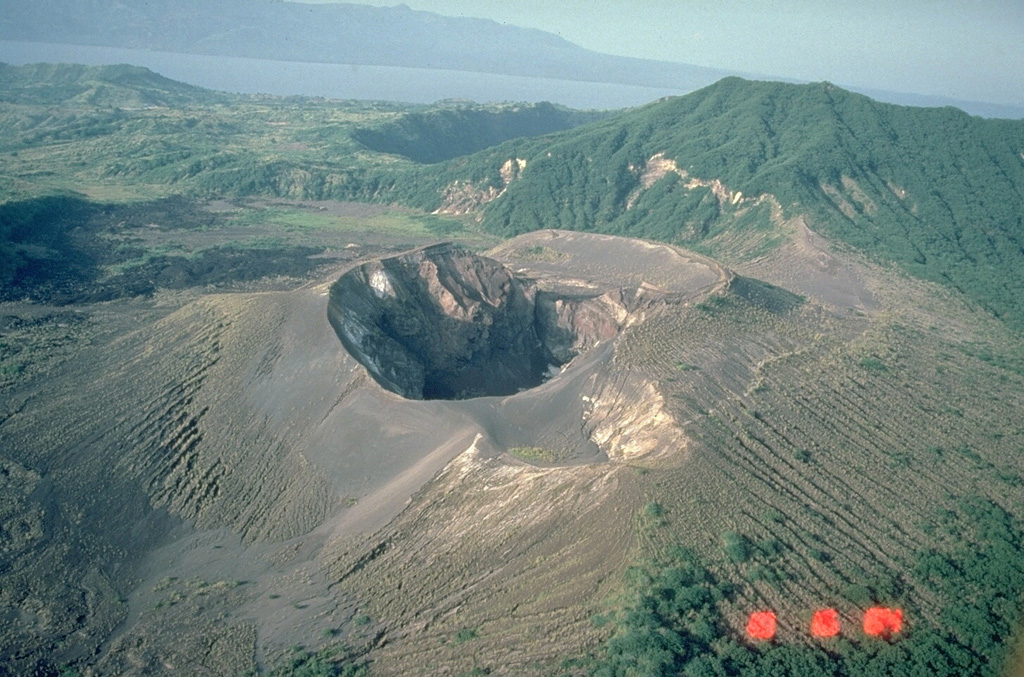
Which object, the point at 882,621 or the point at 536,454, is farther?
the point at 536,454

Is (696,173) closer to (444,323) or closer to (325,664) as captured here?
(444,323)

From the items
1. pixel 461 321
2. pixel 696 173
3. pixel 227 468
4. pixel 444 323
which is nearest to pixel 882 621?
pixel 227 468

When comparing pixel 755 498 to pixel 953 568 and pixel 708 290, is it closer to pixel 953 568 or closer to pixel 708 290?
pixel 953 568

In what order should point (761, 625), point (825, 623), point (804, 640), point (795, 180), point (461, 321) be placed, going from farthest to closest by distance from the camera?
point (795, 180) < point (461, 321) < point (825, 623) < point (761, 625) < point (804, 640)

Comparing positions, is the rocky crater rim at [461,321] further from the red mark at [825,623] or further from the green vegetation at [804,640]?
the red mark at [825,623]

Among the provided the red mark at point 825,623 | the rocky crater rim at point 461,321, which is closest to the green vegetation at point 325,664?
the red mark at point 825,623

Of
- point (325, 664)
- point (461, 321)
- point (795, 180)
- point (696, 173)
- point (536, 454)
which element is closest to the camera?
point (325, 664)

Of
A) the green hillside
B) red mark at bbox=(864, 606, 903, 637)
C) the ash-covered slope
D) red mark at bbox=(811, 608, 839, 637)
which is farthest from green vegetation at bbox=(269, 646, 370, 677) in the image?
the green hillside
